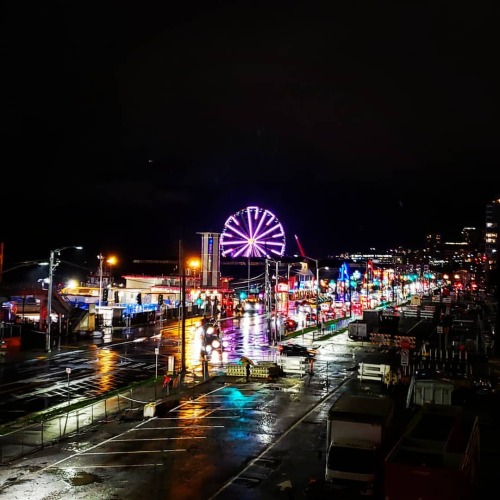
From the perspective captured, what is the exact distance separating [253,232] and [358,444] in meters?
89.2

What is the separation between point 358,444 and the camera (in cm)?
1650

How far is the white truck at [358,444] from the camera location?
15.6 meters

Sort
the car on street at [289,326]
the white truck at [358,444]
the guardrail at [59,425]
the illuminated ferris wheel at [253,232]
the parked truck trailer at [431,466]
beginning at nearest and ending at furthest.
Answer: the parked truck trailer at [431,466], the white truck at [358,444], the guardrail at [59,425], the car on street at [289,326], the illuminated ferris wheel at [253,232]

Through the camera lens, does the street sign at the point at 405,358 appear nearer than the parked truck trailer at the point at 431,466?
No

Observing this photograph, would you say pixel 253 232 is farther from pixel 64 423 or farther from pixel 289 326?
pixel 64 423

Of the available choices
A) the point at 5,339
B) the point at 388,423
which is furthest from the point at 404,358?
the point at 5,339

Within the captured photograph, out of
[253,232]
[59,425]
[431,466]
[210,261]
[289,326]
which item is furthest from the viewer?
[253,232]

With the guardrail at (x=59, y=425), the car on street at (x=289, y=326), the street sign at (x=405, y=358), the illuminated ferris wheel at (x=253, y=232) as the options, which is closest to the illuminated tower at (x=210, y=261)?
the illuminated ferris wheel at (x=253, y=232)

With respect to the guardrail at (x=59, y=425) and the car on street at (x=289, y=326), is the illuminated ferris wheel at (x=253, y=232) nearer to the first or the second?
the car on street at (x=289, y=326)

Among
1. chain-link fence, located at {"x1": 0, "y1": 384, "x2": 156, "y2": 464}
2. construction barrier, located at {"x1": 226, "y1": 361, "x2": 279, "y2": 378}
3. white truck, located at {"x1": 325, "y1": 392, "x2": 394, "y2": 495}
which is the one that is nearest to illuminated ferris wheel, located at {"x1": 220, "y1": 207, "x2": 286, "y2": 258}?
construction barrier, located at {"x1": 226, "y1": 361, "x2": 279, "y2": 378}

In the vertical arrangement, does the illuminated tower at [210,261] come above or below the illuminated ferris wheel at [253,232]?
below

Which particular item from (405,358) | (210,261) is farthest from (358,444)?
(210,261)

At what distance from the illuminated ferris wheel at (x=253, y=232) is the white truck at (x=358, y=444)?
86986 millimetres

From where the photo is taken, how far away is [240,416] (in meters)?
25.1
